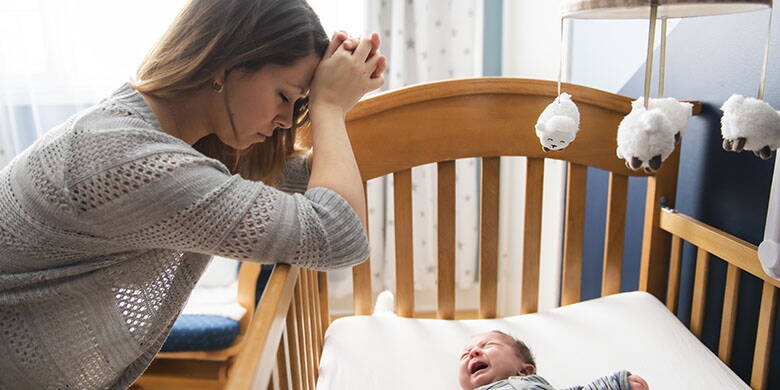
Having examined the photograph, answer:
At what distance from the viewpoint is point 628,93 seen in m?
1.57

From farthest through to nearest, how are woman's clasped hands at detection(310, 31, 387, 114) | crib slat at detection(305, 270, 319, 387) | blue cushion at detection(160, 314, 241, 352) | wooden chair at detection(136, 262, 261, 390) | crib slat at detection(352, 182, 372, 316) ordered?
wooden chair at detection(136, 262, 261, 390), blue cushion at detection(160, 314, 241, 352), crib slat at detection(352, 182, 372, 316), crib slat at detection(305, 270, 319, 387), woman's clasped hands at detection(310, 31, 387, 114)

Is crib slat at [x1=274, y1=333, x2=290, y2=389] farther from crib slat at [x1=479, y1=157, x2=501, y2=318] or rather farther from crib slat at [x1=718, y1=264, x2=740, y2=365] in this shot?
crib slat at [x1=718, y1=264, x2=740, y2=365]

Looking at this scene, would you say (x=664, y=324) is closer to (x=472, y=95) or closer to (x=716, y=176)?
(x=716, y=176)

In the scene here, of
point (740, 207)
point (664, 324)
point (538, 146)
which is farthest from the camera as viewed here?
point (538, 146)

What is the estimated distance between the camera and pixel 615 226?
1416 millimetres

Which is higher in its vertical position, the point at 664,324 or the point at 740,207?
the point at 740,207

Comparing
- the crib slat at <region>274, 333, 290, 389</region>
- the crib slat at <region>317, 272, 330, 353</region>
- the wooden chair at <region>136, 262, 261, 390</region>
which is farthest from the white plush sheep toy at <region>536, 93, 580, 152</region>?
the wooden chair at <region>136, 262, 261, 390</region>

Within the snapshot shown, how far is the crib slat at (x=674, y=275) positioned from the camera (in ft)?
4.39

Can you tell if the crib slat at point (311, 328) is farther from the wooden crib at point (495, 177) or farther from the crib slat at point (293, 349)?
the crib slat at point (293, 349)

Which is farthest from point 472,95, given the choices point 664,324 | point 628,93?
point 664,324

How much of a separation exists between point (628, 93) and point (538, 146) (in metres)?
0.40

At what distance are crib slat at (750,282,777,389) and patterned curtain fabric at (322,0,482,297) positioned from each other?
4.81 ft

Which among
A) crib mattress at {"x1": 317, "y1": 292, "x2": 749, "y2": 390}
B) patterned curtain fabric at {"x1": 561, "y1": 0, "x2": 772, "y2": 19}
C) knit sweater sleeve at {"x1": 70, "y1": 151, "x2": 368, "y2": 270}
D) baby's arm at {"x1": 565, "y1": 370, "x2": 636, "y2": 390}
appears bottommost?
crib mattress at {"x1": 317, "y1": 292, "x2": 749, "y2": 390}

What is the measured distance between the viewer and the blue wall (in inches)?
42.4
